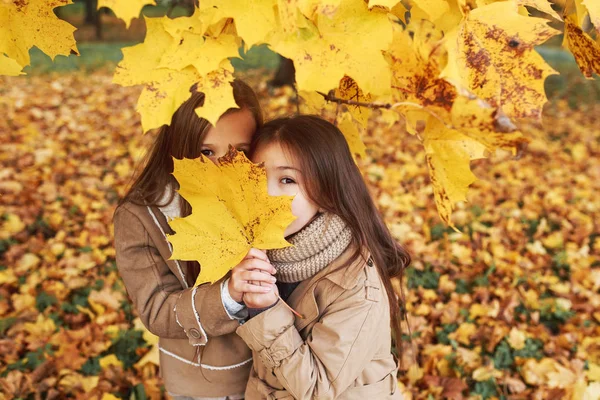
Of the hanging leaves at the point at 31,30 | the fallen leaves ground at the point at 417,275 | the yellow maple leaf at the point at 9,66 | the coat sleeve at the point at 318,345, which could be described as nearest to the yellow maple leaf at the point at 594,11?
the coat sleeve at the point at 318,345

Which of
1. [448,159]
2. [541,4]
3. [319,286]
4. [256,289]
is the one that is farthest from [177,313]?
[541,4]

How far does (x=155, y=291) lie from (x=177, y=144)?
1.49 ft

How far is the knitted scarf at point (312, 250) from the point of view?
134cm

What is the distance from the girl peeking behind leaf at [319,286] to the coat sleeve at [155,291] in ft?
0.48

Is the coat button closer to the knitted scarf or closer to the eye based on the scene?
the knitted scarf

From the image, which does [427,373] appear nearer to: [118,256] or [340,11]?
[118,256]

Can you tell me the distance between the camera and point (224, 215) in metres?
1.13

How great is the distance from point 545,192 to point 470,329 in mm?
2320

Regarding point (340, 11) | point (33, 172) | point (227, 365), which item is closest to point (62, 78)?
point (33, 172)

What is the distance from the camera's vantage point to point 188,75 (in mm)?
916

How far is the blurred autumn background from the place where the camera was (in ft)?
7.80

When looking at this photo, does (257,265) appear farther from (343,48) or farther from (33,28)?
(33,28)

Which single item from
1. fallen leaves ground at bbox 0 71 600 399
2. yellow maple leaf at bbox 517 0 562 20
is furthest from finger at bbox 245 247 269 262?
fallen leaves ground at bbox 0 71 600 399

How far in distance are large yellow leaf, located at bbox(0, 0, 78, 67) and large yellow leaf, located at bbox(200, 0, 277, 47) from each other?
415 mm
